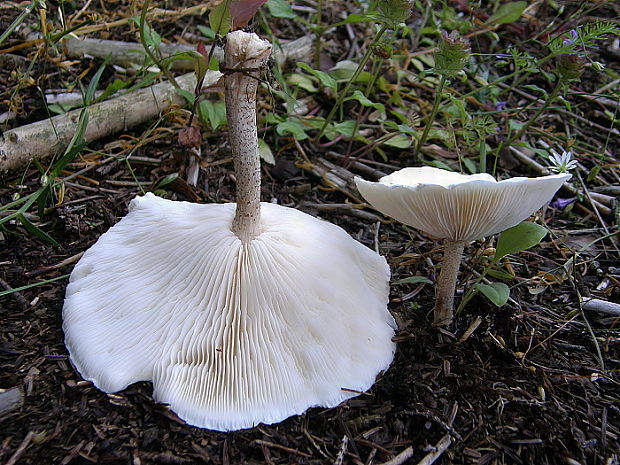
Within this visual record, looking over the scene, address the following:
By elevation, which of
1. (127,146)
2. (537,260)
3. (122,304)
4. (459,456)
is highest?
(127,146)

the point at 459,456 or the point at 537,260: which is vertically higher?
the point at 537,260

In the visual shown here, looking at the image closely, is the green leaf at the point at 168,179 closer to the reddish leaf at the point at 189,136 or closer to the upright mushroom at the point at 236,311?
the reddish leaf at the point at 189,136

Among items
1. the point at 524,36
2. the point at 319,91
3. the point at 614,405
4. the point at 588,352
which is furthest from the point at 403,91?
the point at 614,405

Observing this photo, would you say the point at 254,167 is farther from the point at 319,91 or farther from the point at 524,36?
the point at 524,36

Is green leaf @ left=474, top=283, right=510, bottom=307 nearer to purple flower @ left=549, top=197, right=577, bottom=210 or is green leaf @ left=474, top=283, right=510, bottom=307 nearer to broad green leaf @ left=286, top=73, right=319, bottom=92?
purple flower @ left=549, top=197, right=577, bottom=210

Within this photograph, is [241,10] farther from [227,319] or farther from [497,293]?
[497,293]

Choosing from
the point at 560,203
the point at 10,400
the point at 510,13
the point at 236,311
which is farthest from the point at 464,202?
the point at 510,13

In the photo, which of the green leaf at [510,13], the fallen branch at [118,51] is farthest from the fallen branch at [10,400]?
the green leaf at [510,13]
